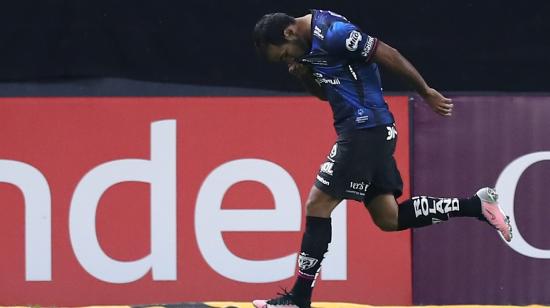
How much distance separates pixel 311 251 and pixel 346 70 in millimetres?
916

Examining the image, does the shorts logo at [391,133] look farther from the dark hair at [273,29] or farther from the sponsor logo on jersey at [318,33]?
the dark hair at [273,29]

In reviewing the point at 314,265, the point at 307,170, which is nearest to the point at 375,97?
the point at 314,265

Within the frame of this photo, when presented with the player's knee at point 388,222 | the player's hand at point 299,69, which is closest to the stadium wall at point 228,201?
the player's knee at point 388,222

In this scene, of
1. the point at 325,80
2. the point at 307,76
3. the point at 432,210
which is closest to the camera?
the point at 325,80

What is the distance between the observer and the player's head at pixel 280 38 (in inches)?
251

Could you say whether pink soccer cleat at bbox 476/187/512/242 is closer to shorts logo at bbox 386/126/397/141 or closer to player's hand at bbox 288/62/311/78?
shorts logo at bbox 386/126/397/141

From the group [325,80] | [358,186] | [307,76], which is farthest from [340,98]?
[358,186]

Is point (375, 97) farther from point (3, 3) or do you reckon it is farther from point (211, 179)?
point (3, 3)

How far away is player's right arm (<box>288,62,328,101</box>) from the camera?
6551mm

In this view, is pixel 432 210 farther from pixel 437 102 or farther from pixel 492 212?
pixel 437 102

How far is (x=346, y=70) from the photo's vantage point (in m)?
6.44

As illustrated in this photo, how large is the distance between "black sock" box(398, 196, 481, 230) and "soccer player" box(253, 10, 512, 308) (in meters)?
0.18

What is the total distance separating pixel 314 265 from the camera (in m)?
6.54

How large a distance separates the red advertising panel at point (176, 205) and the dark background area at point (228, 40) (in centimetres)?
24
